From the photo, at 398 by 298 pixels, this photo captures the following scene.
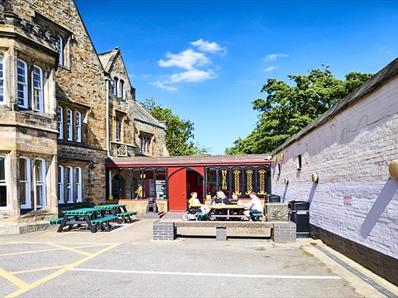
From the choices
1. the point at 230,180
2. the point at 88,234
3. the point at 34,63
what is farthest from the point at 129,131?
the point at 88,234

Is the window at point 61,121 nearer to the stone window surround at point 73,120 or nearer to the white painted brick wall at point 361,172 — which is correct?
the stone window surround at point 73,120

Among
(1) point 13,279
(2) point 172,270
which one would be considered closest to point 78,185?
(1) point 13,279

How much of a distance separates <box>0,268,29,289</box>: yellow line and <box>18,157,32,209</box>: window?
7.31 m

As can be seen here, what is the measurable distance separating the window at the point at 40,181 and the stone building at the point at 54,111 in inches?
0.9

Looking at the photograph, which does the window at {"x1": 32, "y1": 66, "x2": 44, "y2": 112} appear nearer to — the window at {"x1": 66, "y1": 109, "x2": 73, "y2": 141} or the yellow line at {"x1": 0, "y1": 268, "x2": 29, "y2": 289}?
the window at {"x1": 66, "y1": 109, "x2": 73, "y2": 141}

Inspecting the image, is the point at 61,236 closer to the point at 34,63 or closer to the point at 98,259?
the point at 98,259

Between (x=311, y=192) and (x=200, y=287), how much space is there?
20.4ft

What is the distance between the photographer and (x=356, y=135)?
7.45m

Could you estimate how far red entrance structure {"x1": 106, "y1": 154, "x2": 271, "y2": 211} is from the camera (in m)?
21.6

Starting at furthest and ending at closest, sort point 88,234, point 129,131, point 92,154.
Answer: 1. point 129,131
2. point 92,154
3. point 88,234

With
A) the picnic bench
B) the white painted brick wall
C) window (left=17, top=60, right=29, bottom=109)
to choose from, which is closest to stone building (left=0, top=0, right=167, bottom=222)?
window (left=17, top=60, right=29, bottom=109)

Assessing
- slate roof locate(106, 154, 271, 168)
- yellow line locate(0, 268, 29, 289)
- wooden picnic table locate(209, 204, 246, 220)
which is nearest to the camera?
yellow line locate(0, 268, 29, 289)

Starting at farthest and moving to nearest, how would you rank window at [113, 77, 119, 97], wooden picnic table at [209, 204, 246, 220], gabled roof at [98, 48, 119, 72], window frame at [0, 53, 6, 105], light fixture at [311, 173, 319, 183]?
window at [113, 77, 119, 97], gabled roof at [98, 48, 119, 72], wooden picnic table at [209, 204, 246, 220], window frame at [0, 53, 6, 105], light fixture at [311, 173, 319, 183]

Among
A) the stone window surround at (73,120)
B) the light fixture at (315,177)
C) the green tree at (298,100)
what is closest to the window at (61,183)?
the stone window surround at (73,120)
